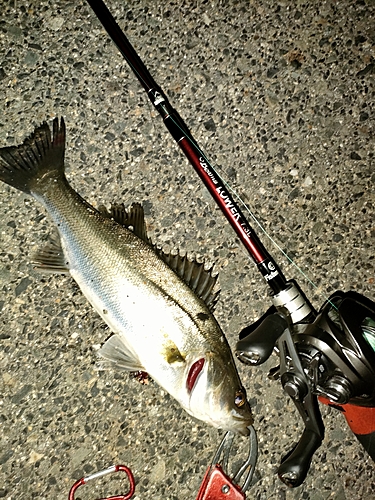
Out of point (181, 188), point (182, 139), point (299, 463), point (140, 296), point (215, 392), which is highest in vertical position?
point (182, 139)

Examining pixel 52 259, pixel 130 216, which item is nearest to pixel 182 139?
pixel 130 216

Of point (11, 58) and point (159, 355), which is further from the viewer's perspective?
point (11, 58)

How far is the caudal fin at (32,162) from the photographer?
1963mm

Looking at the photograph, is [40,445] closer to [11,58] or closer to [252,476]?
[252,476]

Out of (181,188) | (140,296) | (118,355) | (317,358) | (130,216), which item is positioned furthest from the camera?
(181,188)

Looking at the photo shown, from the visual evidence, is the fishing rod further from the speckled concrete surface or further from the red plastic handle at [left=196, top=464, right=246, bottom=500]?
the red plastic handle at [left=196, top=464, right=246, bottom=500]

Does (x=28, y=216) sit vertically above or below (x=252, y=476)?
above

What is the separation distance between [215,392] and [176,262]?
0.59m

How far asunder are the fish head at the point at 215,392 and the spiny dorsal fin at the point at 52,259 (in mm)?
724

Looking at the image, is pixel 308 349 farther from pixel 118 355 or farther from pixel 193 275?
pixel 118 355

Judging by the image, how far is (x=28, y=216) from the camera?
209 centimetres

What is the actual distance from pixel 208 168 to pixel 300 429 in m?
1.42

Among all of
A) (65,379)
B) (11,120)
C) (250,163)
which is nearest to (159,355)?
(65,379)

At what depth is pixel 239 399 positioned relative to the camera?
1.92 meters
